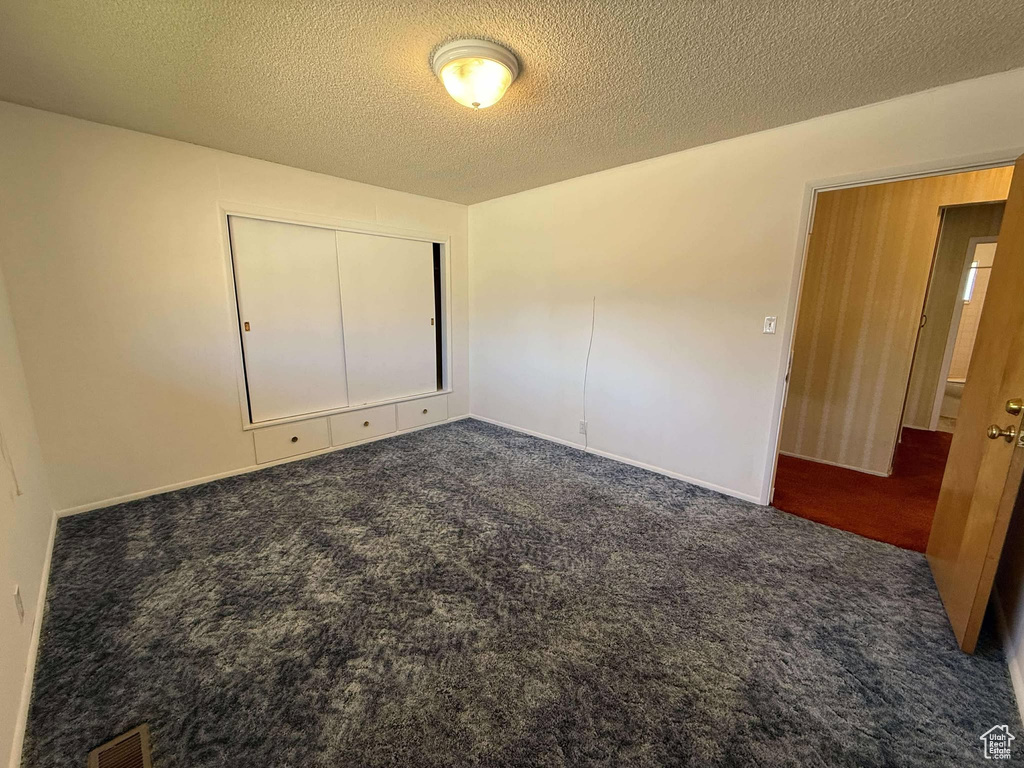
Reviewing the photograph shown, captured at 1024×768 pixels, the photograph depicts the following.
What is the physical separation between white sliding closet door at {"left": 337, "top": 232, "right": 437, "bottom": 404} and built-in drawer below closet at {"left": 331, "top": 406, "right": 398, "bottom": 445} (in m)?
0.14

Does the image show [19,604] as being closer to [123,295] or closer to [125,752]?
[125,752]

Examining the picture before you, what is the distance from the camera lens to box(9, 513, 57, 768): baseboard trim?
3.98 feet

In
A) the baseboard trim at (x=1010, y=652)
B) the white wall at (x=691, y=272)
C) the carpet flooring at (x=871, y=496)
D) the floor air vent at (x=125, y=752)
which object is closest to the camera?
the floor air vent at (x=125, y=752)

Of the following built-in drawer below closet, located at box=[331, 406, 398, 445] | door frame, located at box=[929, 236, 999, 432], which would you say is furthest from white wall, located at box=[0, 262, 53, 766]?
door frame, located at box=[929, 236, 999, 432]

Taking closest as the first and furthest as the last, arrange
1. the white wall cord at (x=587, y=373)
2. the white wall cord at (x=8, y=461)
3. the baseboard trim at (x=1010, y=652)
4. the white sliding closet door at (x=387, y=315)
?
the baseboard trim at (x=1010, y=652)
the white wall cord at (x=8, y=461)
the white wall cord at (x=587, y=373)
the white sliding closet door at (x=387, y=315)

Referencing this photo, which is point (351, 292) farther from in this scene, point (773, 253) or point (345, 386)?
point (773, 253)

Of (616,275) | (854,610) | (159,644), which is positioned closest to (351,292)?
(616,275)

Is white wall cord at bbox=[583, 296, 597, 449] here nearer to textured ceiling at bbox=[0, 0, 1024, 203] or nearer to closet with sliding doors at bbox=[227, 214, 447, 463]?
textured ceiling at bbox=[0, 0, 1024, 203]

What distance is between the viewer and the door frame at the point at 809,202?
1.96 m

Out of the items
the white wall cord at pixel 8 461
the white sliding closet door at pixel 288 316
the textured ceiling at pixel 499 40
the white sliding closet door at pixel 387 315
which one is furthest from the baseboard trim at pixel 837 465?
the white wall cord at pixel 8 461

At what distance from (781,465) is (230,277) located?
4961 millimetres

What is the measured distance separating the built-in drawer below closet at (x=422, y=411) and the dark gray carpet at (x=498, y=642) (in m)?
1.62

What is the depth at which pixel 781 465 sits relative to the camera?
358 cm

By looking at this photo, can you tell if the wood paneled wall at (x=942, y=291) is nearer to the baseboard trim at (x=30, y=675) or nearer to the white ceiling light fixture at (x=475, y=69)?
the white ceiling light fixture at (x=475, y=69)
